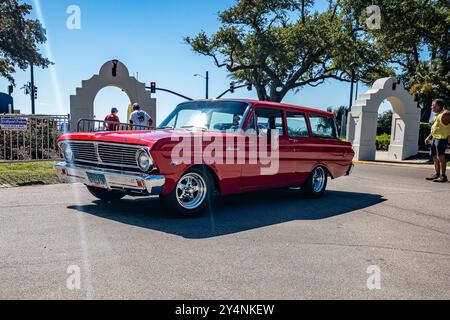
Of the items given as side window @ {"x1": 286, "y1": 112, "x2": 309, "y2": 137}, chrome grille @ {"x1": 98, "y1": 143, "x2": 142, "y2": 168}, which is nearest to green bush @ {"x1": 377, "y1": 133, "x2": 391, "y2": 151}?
side window @ {"x1": 286, "y1": 112, "x2": 309, "y2": 137}

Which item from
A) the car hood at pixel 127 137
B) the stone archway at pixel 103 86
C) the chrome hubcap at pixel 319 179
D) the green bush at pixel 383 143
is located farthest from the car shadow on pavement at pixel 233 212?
the green bush at pixel 383 143

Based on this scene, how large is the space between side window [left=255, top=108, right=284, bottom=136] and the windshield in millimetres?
314

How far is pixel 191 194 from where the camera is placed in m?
5.57

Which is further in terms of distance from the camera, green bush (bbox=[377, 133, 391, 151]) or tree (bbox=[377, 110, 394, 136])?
tree (bbox=[377, 110, 394, 136])

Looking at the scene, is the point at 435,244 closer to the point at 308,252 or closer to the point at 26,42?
the point at 308,252

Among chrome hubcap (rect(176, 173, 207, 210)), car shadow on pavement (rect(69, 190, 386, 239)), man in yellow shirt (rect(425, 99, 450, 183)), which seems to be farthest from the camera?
man in yellow shirt (rect(425, 99, 450, 183))

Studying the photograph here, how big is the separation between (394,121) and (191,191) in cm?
1624

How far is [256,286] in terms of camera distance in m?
3.29

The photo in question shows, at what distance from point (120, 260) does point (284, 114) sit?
13.6ft

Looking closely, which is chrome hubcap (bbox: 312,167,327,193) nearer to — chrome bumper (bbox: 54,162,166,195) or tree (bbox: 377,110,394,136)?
chrome bumper (bbox: 54,162,166,195)

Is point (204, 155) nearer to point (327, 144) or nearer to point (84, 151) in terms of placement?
point (84, 151)

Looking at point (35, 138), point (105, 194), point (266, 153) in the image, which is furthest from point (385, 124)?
point (105, 194)

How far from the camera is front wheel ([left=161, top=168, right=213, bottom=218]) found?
5316 mm
